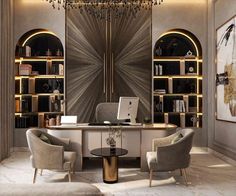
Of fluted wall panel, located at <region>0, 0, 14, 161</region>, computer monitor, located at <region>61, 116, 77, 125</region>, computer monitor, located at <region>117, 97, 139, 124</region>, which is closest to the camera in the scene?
computer monitor, located at <region>117, 97, 139, 124</region>

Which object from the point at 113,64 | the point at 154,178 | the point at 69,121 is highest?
the point at 113,64

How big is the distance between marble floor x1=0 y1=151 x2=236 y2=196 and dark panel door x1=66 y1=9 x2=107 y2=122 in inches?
72.2

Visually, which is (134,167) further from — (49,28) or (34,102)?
(49,28)

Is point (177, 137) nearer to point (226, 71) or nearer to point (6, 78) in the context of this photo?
point (226, 71)

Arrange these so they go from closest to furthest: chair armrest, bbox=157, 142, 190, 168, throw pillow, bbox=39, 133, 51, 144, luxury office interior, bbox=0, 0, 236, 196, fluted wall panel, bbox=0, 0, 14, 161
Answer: chair armrest, bbox=157, 142, 190, 168, throw pillow, bbox=39, 133, 51, 144, fluted wall panel, bbox=0, 0, 14, 161, luxury office interior, bbox=0, 0, 236, 196

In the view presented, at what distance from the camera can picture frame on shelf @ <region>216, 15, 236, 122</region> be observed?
4.97 metres

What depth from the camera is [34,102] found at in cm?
664

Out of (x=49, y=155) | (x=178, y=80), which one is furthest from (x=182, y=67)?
(x=49, y=155)

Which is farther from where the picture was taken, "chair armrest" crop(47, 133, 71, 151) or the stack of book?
the stack of book

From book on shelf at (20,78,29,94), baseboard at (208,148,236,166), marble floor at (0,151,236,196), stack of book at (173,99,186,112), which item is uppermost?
book on shelf at (20,78,29,94)

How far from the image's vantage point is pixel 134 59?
6523mm

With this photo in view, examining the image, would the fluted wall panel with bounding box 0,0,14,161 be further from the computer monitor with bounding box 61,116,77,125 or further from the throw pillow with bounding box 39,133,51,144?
the throw pillow with bounding box 39,133,51,144

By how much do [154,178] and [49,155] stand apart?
169cm

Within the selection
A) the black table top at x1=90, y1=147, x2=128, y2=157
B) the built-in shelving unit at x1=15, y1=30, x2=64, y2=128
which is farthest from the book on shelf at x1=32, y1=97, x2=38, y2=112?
the black table top at x1=90, y1=147, x2=128, y2=157
